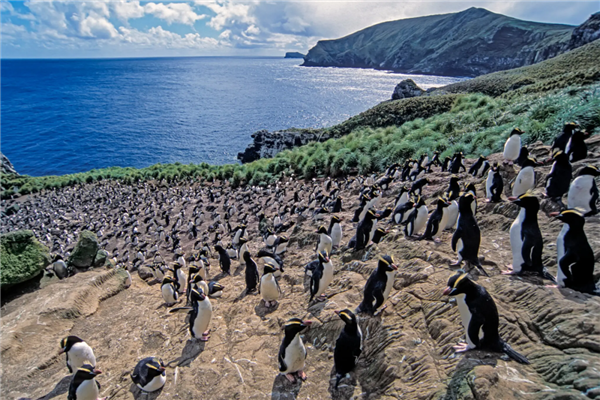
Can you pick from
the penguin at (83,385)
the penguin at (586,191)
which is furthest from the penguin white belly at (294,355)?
the penguin at (586,191)

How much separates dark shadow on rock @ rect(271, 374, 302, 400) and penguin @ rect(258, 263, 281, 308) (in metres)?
2.82

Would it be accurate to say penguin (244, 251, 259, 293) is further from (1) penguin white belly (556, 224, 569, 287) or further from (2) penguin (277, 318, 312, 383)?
(1) penguin white belly (556, 224, 569, 287)

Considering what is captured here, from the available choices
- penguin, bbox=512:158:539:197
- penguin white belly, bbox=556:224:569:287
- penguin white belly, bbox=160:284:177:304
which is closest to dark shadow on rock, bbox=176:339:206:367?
penguin white belly, bbox=160:284:177:304

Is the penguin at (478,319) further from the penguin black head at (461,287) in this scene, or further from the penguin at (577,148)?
the penguin at (577,148)

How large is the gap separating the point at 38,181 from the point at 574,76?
68995 millimetres

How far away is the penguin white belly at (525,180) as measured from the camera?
861cm

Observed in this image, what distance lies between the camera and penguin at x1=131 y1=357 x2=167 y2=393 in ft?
20.1

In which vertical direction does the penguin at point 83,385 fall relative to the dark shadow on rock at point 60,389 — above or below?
above

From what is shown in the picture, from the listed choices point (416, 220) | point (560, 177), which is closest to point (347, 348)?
point (416, 220)

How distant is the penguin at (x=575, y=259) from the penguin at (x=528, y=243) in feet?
1.23

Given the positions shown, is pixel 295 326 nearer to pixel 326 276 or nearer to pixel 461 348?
pixel 326 276

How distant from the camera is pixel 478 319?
4168 millimetres

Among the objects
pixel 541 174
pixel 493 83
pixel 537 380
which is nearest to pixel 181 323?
pixel 537 380

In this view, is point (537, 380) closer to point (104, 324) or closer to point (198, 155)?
point (104, 324)
